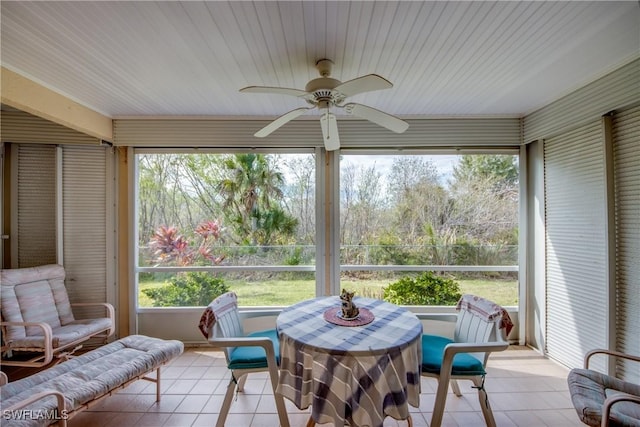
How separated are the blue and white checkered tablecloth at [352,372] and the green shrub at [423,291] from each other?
1633mm

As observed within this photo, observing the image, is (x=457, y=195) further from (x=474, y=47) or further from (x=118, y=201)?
(x=118, y=201)

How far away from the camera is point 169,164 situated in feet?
10.9

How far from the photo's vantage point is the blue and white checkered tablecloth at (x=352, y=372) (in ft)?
4.63

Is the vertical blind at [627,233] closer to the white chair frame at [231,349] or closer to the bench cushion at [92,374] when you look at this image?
the white chair frame at [231,349]

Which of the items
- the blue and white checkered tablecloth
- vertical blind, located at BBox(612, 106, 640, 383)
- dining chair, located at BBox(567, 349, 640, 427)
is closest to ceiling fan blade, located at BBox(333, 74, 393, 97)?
the blue and white checkered tablecloth

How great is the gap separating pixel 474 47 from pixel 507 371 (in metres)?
2.81

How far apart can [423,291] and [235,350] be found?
2251mm

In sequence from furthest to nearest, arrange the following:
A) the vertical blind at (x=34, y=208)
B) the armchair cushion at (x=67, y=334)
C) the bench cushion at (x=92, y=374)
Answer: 1. the vertical blind at (x=34, y=208)
2. the armchair cushion at (x=67, y=334)
3. the bench cushion at (x=92, y=374)

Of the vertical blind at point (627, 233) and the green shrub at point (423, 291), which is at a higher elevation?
the vertical blind at point (627, 233)

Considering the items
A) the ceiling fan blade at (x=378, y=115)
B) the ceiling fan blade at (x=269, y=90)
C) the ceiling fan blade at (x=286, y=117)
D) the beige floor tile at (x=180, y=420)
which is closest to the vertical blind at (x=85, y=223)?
the beige floor tile at (x=180, y=420)

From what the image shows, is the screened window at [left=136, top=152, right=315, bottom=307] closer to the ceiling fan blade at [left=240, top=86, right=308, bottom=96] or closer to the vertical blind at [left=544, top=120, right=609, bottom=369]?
the ceiling fan blade at [left=240, top=86, right=308, bottom=96]

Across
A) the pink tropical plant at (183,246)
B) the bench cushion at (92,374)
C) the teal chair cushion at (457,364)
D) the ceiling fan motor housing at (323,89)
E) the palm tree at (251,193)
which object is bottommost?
the bench cushion at (92,374)

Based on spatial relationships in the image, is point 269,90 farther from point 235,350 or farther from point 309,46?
point 235,350

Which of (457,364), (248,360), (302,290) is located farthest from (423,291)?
(248,360)
